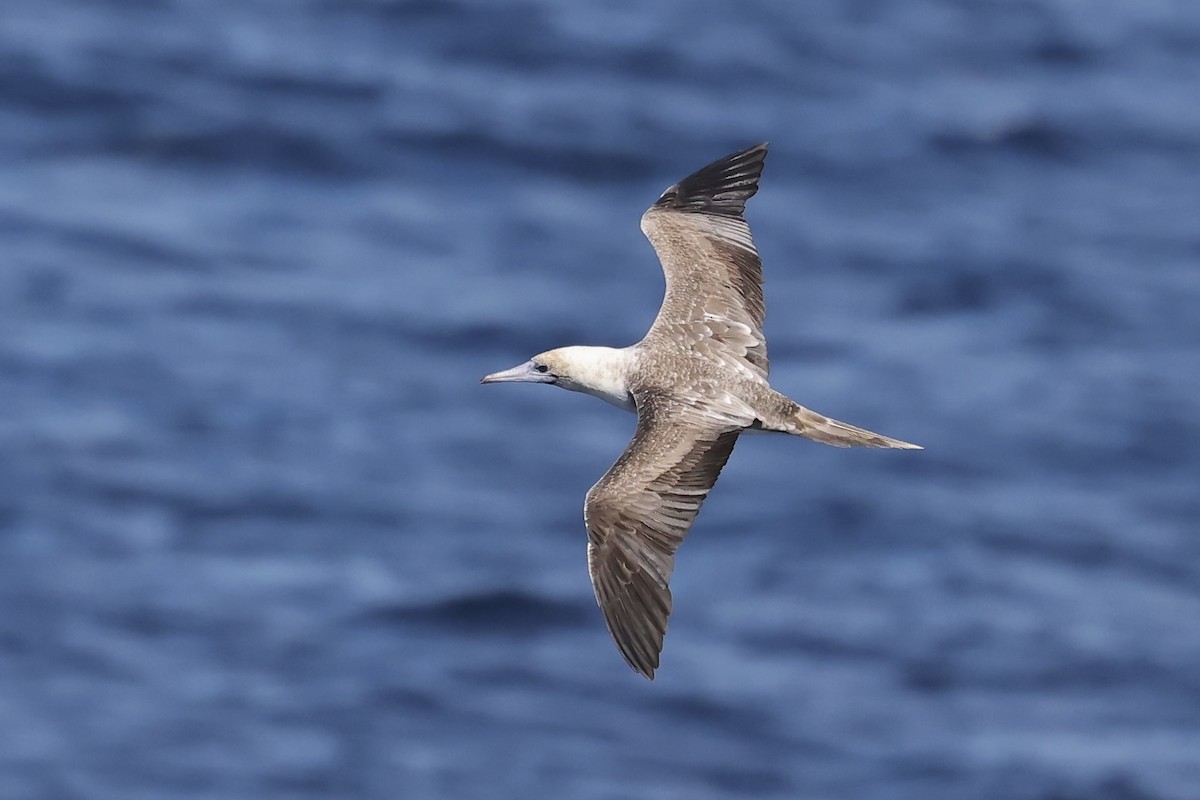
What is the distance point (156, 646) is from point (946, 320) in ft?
38.1

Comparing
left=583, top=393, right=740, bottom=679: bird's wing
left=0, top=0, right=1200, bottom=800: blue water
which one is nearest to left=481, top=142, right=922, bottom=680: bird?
left=583, top=393, right=740, bottom=679: bird's wing

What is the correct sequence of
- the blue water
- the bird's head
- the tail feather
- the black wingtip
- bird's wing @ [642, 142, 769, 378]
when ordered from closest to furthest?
the tail feather → the bird's head → bird's wing @ [642, 142, 769, 378] → the black wingtip → the blue water

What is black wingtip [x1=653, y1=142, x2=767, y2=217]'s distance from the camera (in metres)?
12.9

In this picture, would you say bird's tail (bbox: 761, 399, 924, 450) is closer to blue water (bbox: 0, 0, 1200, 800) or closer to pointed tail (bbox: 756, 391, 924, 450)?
pointed tail (bbox: 756, 391, 924, 450)

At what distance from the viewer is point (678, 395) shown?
37.2ft

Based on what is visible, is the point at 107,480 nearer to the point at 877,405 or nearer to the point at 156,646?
the point at 156,646

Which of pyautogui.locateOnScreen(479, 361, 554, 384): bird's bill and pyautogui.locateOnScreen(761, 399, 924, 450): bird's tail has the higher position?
pyautogui.locateOnScreen(479, 361, 554, 384): bird's bill

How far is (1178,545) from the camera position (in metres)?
26.7

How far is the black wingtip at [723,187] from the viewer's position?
12.9m

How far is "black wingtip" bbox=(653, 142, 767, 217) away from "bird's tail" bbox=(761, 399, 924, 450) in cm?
189

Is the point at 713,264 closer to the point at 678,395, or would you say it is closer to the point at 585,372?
the point at 585,372

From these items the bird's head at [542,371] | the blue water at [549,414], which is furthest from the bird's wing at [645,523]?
the blue water at [549,414]

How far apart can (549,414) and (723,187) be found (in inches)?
574

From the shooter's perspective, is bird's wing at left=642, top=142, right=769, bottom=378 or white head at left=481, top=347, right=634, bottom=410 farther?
bird's wing at left=642, top=142, right=769, bottom=378
